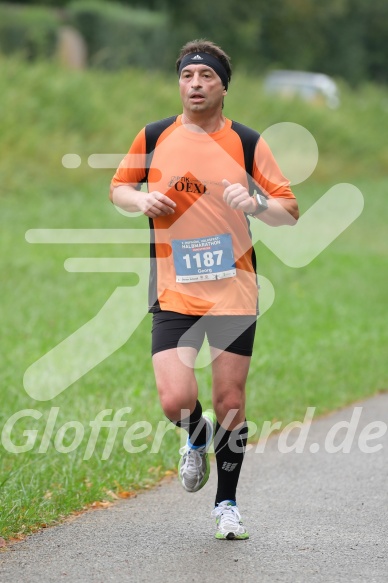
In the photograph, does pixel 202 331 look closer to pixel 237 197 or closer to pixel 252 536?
pixel 237 197

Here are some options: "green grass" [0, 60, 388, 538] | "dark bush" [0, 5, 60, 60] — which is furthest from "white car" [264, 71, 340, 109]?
"dark bush" [0, 5, 60, 60]

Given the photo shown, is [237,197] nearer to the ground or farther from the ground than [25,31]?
nearer to the ground

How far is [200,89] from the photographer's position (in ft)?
19.5

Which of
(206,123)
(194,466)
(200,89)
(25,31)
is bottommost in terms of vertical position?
(194,466)

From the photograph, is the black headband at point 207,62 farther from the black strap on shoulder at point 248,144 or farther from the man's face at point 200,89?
the black strap on shoulder at point 248,144

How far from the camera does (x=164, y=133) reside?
6043mm

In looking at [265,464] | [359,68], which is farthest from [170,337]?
[359,68]

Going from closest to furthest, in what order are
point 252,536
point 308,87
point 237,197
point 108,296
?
point 237,197 → point 252,536 → point 108,296 → point 308,87

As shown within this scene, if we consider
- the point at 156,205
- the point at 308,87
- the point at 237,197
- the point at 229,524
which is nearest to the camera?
the point at 237,197

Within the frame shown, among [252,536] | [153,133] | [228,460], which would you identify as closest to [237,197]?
[153,133]

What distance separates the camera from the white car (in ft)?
128

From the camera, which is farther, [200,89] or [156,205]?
[200,89]

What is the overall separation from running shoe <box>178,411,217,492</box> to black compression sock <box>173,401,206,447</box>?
28mm

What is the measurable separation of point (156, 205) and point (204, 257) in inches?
14.4
